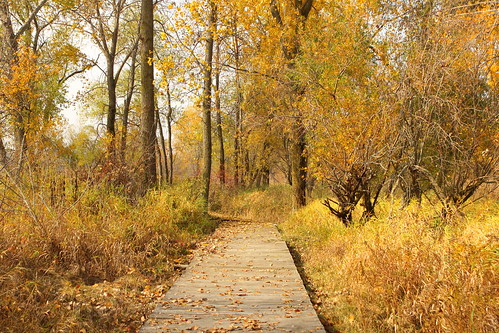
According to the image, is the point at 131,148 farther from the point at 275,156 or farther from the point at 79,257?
the point at 275,156

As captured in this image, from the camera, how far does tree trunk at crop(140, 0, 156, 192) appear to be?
958 cm

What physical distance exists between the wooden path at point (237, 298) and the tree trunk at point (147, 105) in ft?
11.4

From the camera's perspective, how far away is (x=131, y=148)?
31.9 ft

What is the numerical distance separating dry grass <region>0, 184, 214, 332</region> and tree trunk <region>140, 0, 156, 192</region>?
1.47 m

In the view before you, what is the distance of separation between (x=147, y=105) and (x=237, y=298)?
6606mm

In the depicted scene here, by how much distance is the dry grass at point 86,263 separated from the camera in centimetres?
406

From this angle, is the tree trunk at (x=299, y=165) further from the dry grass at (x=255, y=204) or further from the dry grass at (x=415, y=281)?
the dry grass at (x=415, y=281)

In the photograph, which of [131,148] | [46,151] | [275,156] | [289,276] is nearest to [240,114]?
[275,156]

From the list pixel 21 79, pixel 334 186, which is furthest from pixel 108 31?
pixel 334 186

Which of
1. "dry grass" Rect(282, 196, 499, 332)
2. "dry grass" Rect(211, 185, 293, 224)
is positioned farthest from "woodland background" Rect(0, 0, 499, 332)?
"dry grass" Rect(211, 185, 293, 224)

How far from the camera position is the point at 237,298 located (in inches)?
185

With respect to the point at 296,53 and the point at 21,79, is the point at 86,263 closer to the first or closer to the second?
the point at 296,53

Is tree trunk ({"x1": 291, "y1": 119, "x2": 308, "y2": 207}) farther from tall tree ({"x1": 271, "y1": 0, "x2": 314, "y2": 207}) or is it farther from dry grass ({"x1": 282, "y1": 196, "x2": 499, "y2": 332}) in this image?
dry grass ({"x1": 282, "y1": 196, "x2": 499, "y2": 332})

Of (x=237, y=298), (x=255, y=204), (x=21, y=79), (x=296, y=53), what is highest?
(x=296, y=53)
